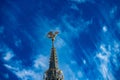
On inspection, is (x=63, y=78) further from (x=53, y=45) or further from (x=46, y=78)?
(x=53, y=45)

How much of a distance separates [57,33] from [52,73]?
18132mm

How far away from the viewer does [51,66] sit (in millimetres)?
124250

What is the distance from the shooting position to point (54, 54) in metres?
128

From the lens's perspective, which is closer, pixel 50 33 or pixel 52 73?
pixel 52 73

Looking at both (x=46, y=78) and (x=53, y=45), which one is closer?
(x=46, y=78)

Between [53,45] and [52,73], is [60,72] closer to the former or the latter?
[52,73]

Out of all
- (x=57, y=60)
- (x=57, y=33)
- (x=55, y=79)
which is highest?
(x=57, y=33)

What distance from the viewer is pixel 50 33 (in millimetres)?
131500

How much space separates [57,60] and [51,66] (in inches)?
172

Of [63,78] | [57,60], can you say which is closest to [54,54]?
[57,60]

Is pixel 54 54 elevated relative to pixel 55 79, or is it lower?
elevated

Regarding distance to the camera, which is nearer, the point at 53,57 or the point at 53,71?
the point at 53,71

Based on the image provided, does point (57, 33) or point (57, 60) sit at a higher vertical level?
point (57, 33)

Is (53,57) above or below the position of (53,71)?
above
